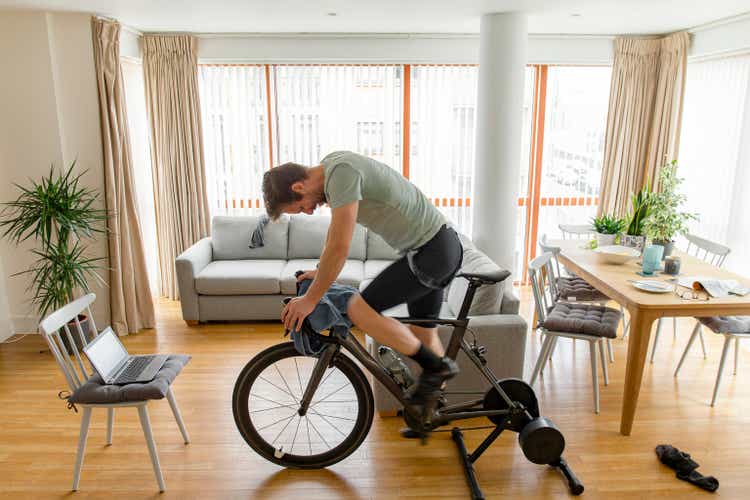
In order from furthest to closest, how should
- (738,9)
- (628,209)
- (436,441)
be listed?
(628,209)
(738,9)
(436,441)

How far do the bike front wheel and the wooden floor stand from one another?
107 mm

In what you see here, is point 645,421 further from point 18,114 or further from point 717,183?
point 18,114

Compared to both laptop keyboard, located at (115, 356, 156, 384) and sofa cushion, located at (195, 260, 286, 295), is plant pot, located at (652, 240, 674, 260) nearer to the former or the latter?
sofa cushion, located at (195, 260, 286, 295)

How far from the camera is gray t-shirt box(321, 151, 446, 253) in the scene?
1952 millimetres

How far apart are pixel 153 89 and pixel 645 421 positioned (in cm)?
469

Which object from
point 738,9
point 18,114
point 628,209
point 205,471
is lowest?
point 205,471

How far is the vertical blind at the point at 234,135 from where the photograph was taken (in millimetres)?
5121

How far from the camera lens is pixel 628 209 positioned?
5273 millimetres

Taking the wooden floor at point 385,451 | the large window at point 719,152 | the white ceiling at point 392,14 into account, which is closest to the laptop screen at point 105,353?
the wooden floor at point 385,451

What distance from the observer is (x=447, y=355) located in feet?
8.04

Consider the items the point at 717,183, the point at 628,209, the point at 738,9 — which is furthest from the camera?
the point at 628,209

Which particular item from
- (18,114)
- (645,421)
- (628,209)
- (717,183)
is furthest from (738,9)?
(18,114)

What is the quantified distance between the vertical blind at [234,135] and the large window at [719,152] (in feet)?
13.0

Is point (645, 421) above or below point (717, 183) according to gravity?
below
